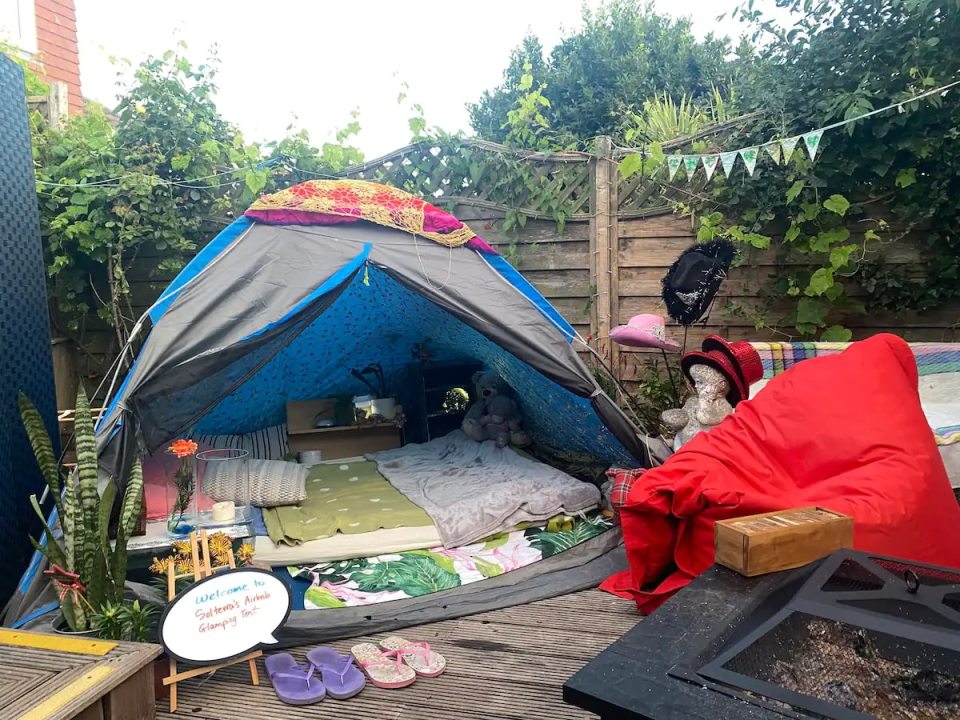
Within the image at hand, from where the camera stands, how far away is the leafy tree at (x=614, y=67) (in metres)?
9.27

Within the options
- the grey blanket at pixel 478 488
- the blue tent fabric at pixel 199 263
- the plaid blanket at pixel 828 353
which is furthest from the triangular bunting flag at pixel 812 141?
the blue tent fabric at pixel 199 263

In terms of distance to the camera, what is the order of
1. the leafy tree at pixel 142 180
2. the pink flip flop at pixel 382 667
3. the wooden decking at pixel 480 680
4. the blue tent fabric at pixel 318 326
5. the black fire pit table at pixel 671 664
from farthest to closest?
the leafy tree at pixel 142 180 < the blue tent fabric at pixel 318 326 < the pink flip flop at pixel 382 667 < the wooden decking at pixel 480 680 < the black fire pit table at pixel 671 664

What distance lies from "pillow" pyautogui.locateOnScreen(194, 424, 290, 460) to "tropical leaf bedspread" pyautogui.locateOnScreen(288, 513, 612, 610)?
1318mm

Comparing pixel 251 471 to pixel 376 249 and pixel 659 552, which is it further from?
pixel 659 552

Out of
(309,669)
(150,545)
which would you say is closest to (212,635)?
(309,669)

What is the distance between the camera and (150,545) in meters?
2.35

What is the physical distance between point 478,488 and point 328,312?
4.16 feet

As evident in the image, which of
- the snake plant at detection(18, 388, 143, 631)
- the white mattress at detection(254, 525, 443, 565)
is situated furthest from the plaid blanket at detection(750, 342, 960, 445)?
the snake plant at detection(18, 388, 143, 631)

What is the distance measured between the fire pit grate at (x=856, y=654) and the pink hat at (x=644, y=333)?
203cm

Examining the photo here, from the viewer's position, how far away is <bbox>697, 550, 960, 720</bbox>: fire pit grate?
961 millimetres

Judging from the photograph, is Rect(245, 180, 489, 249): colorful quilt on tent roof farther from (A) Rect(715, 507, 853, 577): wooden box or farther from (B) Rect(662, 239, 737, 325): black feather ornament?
(A) Rect(715, 507, 853, 577): wooden box

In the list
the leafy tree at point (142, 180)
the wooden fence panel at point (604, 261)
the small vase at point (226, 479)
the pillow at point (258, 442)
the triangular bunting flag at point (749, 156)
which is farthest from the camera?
the leafy tree at point (142, 180)

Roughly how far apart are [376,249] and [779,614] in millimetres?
2092

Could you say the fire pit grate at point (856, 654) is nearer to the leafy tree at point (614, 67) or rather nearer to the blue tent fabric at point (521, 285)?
the blue tent fabric at point (521, 285)
